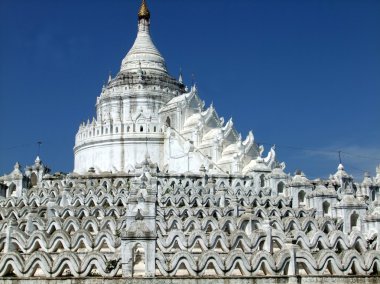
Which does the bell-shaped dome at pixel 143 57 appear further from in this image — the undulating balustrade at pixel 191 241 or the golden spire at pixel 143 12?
the undulating balustrade at pixel 191 241

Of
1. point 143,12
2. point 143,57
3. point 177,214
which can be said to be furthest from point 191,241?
point 143,12

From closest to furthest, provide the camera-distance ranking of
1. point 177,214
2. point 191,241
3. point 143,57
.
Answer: point 191,241, point 177,214, point 143,57

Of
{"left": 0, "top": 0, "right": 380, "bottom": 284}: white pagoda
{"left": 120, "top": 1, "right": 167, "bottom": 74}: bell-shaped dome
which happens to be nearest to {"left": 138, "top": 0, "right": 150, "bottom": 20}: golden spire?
{"left": 120, "top": 1, "right": 167, "bottom": 74}: bell-shaped dome

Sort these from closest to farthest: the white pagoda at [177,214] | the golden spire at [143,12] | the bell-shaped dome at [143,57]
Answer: the white pagoda at [177,214] < the bell-shaped dome at [143,57] < the golden spire at [143,12]

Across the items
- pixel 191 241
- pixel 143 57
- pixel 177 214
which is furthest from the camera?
pixel 143 57

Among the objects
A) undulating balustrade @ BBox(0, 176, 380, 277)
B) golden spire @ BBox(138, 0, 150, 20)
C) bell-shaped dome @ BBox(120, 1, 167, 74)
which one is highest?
golden spire @ BBox(138, 0, 150, 20)

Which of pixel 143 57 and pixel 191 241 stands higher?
pixel 143 57

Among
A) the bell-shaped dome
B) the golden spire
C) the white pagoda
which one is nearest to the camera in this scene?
the white pagoda

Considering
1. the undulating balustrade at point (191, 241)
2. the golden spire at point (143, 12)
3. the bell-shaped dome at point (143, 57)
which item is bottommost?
the undulating balustrade at point (191, 241)

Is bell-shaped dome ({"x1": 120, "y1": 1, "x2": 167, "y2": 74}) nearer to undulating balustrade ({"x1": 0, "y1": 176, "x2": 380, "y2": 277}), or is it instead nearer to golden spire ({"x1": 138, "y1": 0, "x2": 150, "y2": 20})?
golden spire ({"x1": 138, "y1": 0, "x2": 150, "y2": 20})

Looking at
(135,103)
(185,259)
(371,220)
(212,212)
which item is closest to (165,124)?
(135,103)

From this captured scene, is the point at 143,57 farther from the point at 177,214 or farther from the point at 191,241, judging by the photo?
the point at 191,241

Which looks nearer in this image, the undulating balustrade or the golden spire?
the undulating balustrade

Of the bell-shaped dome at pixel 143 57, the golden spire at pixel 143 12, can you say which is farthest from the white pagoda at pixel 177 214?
the golden spire at pixel 143 12
